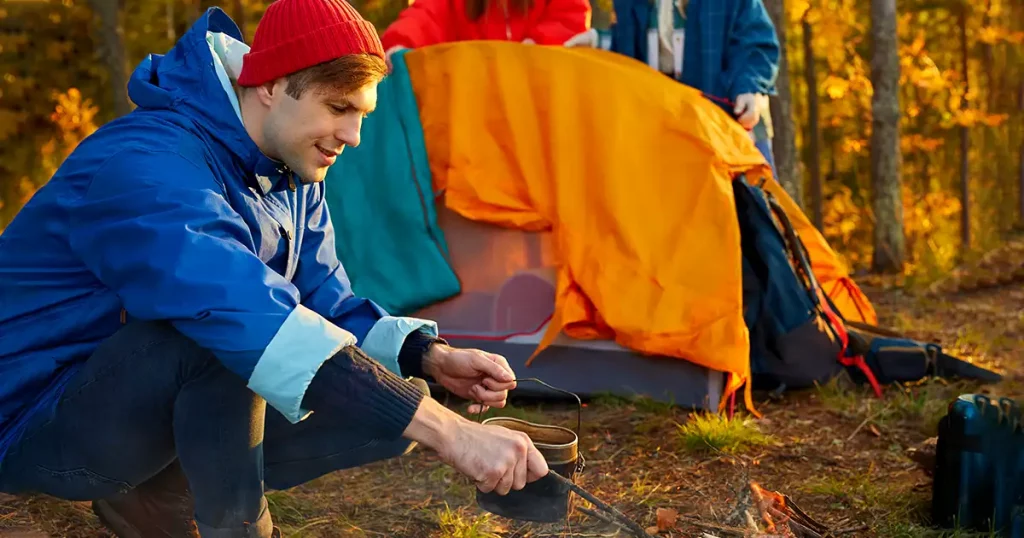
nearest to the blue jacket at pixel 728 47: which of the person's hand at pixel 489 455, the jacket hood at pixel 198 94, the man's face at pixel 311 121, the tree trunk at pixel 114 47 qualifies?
the man's face at pixel 311 121

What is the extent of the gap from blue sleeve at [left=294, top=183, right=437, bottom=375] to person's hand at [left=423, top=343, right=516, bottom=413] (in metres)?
0.08

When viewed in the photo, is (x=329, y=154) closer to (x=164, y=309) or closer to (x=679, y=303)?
(x=164, y=309)

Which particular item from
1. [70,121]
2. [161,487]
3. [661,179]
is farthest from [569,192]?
[70,121]

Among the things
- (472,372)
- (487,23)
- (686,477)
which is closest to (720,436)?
(686,477)

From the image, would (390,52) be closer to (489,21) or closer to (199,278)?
(489,21)

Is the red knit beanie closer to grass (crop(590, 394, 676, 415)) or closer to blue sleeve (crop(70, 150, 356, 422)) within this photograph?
blue sleeve (crop(70, 150, 356, 422))

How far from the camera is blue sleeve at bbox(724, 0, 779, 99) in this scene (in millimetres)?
4004

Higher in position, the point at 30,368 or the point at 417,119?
the point at 417,119

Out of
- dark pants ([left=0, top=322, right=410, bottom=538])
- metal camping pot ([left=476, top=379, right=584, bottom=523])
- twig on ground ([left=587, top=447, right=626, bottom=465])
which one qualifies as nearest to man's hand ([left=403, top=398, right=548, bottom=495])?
dark pants ([left=0, top=322, right=410, bottom=538])

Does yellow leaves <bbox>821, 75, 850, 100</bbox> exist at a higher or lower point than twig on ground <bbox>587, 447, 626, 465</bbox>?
higher

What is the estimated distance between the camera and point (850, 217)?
476 inches

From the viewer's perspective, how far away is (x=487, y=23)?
4277 millimetres

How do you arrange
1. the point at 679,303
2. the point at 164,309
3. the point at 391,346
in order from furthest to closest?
1. the point at 679,303
2. the point at 391,346
3. the point at 164,309

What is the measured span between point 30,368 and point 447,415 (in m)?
0.81
